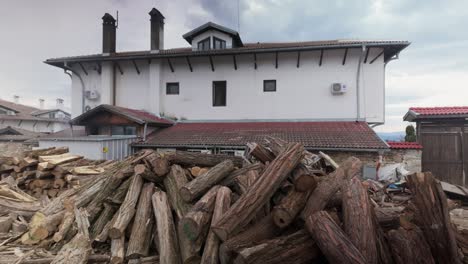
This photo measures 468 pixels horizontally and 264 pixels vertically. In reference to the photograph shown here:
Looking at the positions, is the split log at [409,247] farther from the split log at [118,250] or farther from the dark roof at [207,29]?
the dark roof at [207,29]

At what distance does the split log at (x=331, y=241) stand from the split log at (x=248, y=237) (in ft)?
1.67

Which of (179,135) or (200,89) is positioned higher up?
(200,89)

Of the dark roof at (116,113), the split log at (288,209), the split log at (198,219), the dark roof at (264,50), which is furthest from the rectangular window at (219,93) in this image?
the split log at (288,209)

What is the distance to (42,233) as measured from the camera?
3889 millimetres

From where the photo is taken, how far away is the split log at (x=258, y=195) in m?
2.89

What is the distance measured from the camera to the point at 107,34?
45.8 feet

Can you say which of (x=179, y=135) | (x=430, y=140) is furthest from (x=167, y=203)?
(x=430, y=140)

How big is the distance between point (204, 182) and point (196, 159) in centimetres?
103

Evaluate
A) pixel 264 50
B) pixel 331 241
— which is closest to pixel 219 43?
pixel 264 50

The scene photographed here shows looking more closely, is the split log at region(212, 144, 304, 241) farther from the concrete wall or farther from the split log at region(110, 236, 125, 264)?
the concrete wall

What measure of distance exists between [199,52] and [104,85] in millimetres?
6099

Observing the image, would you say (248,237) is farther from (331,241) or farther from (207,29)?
(207,29)

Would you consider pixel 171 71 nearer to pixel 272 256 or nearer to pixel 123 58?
pixel 123 58

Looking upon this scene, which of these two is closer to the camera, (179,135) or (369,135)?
(369,135)
